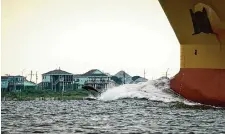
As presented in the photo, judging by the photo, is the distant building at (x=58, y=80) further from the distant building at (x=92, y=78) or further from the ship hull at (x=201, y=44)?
the ship hull at (x=201, y=44)

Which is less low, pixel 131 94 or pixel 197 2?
pixel 197 2

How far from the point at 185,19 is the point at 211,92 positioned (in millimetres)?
2427

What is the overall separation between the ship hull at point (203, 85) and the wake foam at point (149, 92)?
19.4 inches

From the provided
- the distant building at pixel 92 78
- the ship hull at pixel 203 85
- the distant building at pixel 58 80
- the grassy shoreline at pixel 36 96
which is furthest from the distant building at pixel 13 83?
the ship hull at pixel 203 85

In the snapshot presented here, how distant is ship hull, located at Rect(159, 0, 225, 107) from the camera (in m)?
12.3

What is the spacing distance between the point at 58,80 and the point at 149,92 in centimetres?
3728

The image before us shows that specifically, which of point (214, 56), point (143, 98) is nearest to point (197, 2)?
point (214, 56)

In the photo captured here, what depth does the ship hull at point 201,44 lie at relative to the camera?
40.4 feet

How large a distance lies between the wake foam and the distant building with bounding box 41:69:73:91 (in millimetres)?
32571

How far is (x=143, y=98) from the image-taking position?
16.7m

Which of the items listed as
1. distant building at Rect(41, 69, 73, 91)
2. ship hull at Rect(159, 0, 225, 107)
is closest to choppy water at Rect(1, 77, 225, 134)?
ship hull at Rect(159, 0, 225, 107)

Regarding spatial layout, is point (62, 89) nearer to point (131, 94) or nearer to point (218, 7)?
point (131, 94)

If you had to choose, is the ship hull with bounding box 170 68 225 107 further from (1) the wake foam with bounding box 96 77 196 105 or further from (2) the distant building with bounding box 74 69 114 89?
(2) the distant building with bounding box 74 69 114 89

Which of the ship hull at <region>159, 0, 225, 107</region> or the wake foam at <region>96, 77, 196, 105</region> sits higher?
the ship hull at <region>159, 0, 225, 107</region>
